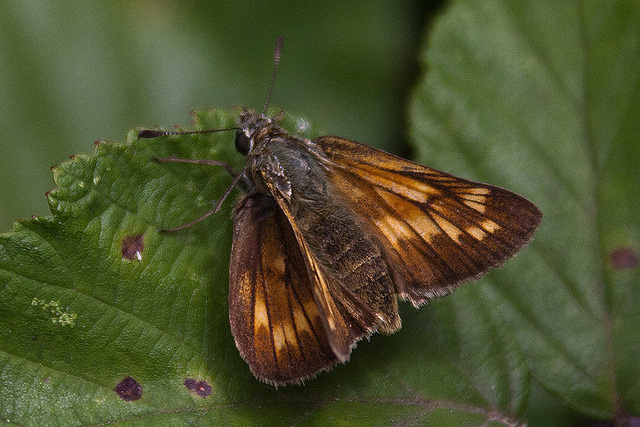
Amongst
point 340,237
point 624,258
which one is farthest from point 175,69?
point 624,258

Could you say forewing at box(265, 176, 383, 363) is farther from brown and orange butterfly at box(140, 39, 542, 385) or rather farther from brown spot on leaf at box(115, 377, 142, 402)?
brown spot on leaf at box(115, 377, 142, 402)

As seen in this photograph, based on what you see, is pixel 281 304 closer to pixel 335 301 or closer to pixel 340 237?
pixel 335 301

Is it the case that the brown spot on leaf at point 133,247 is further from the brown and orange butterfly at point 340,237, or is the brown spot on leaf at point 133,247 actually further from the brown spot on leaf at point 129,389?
the brown spot on leaf at point 129,389

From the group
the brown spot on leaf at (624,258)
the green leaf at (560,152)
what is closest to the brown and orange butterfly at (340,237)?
the green leaf at (560,152)

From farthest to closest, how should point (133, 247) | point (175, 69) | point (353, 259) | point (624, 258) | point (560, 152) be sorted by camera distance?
point (175, 69)
point (560, 152)
point (624, 258)
point (353, 259)
point (133, 247)

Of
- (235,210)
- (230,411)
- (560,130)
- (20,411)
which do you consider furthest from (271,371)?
(560,130)

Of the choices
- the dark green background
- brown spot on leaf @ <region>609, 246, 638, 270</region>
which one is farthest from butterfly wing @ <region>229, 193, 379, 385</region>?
the dark green background

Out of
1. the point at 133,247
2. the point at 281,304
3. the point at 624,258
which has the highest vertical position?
the point at 624,258
